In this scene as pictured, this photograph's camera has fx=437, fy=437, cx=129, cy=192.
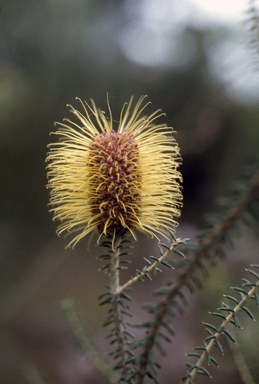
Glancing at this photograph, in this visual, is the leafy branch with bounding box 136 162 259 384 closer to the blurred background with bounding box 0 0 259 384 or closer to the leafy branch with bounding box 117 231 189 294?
the leafy branch with bounding box 117 231 189 294

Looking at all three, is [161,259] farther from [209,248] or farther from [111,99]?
[111,99]

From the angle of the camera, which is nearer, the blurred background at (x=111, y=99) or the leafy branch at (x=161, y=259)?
the leafy branch at (x=161, y=259)

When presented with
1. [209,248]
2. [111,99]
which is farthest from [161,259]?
[111,99]

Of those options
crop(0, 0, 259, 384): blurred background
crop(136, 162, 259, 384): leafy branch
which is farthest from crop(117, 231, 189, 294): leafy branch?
crop(0, 0, 259, 384): blurred background

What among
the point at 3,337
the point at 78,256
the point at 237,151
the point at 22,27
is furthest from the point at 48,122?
the point at 3,337

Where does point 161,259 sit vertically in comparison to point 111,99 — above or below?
below

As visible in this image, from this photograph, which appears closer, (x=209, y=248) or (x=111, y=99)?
(x=209, y=248)

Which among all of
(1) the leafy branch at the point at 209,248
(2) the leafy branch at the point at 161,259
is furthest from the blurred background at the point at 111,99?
(2) the leafy branch at the point at 161,259

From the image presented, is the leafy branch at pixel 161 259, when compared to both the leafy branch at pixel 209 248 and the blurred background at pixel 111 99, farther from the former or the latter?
the blurred background at pixel 111 99
